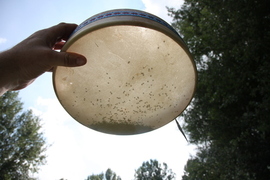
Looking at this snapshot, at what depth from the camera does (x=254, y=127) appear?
5418mm

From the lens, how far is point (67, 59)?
92 centimetres

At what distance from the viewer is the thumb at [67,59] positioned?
3.02ft

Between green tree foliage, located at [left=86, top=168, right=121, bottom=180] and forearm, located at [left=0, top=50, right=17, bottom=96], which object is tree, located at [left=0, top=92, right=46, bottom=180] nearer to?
forearm, located at [left=0, top=50, right=17, bottom=96]

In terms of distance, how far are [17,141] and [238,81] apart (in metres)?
14.6

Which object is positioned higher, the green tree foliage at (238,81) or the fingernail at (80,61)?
the green tree foliage at (238,81)

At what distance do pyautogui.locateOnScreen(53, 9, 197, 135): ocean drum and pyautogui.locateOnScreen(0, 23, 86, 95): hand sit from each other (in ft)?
0.21

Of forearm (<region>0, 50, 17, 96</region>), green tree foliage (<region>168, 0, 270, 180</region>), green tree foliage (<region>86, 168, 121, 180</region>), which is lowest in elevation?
forearm (<region>0, 50, 17, 96</region>)

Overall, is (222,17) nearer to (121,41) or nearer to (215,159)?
(215,159)

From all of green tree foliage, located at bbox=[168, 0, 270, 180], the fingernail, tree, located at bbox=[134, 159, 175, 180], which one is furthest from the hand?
tree, located at bbox=[134, 159, 175, 180]

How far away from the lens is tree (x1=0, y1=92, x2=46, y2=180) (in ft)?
41.8

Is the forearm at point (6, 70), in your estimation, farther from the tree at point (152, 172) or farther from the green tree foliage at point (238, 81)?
the tree at point (152, 172)

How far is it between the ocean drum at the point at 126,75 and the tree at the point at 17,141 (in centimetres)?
1483

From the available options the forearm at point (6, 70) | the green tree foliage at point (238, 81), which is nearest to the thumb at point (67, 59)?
the forearm at point (6, 70)

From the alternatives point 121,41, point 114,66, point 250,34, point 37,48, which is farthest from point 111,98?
point 250,34
